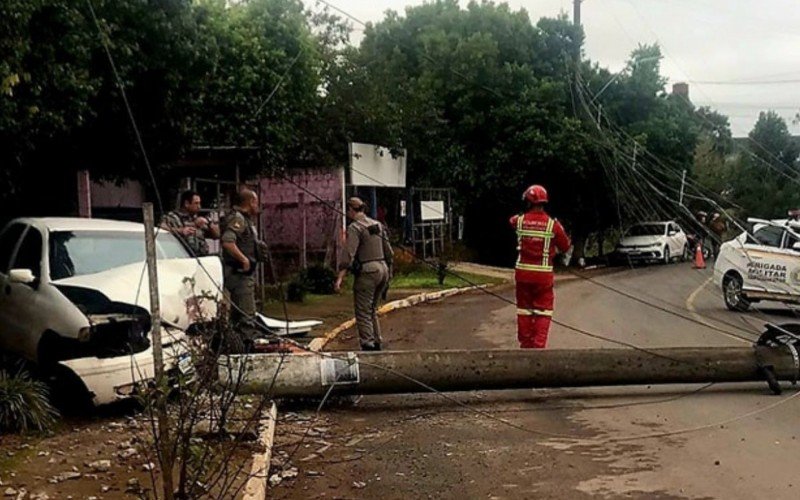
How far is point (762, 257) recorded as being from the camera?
15.6 m

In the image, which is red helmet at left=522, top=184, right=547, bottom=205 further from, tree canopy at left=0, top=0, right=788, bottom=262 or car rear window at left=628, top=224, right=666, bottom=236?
car rear window at left=628, top=224, right=666, bottom=236

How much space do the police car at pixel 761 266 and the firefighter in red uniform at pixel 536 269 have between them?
22.0 ft

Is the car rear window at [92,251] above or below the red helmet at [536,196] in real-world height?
below

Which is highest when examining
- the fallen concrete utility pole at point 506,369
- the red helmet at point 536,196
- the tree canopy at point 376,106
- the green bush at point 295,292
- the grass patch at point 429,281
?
the tree canopy at point 376,106

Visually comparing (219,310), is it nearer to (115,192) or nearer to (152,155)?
(152,155)

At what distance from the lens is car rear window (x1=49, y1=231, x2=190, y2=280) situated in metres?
8.03

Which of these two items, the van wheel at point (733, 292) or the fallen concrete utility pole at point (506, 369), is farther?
the van wheel at point (733, 292)

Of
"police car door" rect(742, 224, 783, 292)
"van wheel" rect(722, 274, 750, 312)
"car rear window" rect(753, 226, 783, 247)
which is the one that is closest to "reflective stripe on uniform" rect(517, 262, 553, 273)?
"police car door" rect(742, 224, 783, 292)

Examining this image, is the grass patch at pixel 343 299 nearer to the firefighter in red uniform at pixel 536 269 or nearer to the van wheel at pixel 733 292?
the firefighter in red uniform at pixel 536 269

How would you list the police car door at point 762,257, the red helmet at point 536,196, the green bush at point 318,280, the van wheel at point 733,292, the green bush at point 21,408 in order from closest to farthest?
the green bush at point 21,408, the red helmet at point 536,196, the police car door at point 762,257, the van wheel at point 733,292, the green bush at point 318,280

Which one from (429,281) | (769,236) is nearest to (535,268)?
(769,236)

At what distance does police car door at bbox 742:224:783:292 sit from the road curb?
189 inches

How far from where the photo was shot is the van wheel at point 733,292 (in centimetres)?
1611

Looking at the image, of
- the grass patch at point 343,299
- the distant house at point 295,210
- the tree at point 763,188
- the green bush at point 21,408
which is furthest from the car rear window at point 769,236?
the tree at point 763,188
